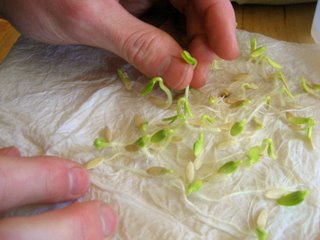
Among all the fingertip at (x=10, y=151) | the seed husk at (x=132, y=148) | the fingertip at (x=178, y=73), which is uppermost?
the fingertip at (x=178, y=73)

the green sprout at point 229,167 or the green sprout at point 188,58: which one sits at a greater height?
the green sprout at point 188,58

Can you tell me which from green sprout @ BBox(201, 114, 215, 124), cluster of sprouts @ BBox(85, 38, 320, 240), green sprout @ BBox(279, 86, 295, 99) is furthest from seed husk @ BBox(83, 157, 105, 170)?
green sprout @ BBox(279, 86, 295, 99)

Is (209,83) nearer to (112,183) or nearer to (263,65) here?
(263,65)

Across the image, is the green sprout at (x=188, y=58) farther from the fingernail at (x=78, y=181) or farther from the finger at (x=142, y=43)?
the fingernail at (x=78, y=181)

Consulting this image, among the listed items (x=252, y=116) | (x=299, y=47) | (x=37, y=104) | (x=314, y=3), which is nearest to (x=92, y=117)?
(x=37, y=104)

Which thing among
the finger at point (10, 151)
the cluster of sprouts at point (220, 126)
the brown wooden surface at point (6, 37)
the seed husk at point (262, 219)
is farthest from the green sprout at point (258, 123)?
the brown wooden surface at point (6, 37)

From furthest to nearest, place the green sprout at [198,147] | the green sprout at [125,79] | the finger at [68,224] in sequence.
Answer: the green sprout at [125,79] < the green sprout at [198,147] < the finger at [68,224]

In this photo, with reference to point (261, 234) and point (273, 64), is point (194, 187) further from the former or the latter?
point (273, 64)
